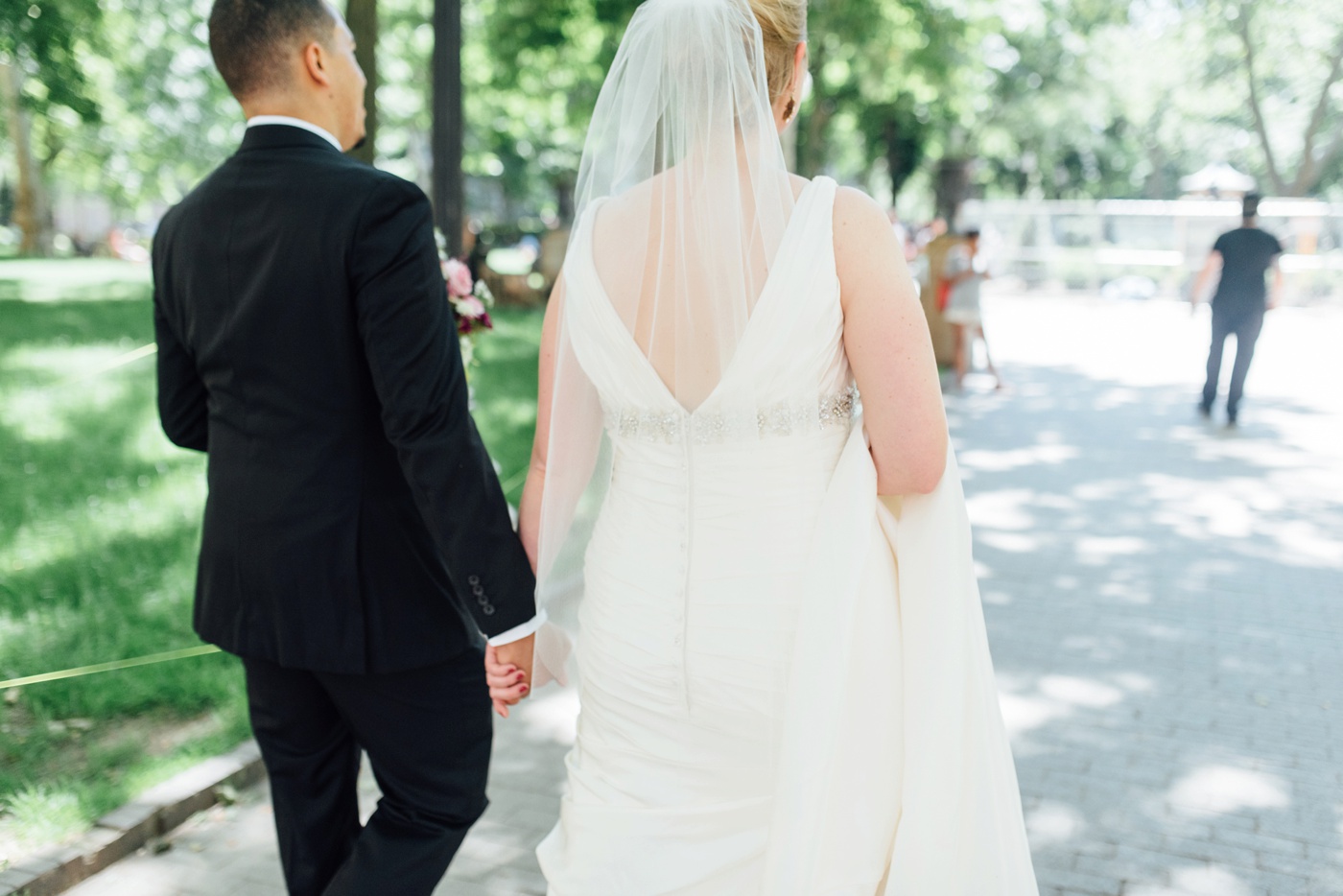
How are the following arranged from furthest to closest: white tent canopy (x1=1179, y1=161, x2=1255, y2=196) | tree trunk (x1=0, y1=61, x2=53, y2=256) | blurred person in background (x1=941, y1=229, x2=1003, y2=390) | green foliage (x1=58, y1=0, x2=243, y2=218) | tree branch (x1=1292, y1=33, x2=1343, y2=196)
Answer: tree branch (x1=1292, y1=33, x2=1343, y2=196)
white tent canopy (x1=1179, y1=161, x2=1255, y2=196)
blurred person in background (x1=941, y1=229, x2=1003, y2=390)
green foliage (x1=58, y1=0, x2=243, y2=218)
tree trunk (x1=0, y1=61, x2=53, y2=256)

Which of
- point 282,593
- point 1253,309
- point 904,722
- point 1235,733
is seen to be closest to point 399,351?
point 282,593

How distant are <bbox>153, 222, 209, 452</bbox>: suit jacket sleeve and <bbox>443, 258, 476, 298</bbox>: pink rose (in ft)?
2.65

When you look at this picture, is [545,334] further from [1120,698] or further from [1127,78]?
[1127,78]

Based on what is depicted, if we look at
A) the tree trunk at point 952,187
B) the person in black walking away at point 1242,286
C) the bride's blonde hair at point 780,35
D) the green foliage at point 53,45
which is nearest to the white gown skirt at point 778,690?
the bride's blonde hair at point 780,35

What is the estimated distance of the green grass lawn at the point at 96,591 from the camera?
4.01 metres

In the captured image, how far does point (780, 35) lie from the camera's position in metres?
2.19

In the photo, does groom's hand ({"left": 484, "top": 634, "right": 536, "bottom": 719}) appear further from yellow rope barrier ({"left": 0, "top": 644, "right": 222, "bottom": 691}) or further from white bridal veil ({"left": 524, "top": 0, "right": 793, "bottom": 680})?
yellow rope barrier ({"left": 0, "top": 644, "right": 222, "bottom": 691})

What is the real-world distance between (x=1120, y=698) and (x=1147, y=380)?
37.3 feet

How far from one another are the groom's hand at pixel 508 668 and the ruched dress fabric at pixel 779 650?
0.24 m

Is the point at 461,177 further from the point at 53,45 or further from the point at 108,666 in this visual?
the point at 108,666

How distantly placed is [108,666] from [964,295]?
11807 mm

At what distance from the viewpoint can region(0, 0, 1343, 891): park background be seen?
4809mm

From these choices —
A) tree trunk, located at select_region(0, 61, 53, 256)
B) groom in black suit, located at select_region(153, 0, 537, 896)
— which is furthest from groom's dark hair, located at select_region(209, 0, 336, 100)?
tree trunk, located at select_region(0, 61, 53, 256)

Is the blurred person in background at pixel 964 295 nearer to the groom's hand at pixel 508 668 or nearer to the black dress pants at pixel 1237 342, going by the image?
the black dress pants at pixel 1237 342
